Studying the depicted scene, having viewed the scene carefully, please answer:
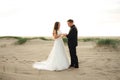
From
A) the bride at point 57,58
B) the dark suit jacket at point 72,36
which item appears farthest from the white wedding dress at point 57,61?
the dark suit jacket at point 72,36

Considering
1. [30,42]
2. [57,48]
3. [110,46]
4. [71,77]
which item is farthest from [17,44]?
[71,77]

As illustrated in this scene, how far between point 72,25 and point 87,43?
664 inches

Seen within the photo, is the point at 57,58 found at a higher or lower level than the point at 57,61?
higher

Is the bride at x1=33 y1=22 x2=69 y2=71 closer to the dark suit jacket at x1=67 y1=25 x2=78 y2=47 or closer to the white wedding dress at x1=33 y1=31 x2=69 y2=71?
the white wedding dress at x1=33 y1=31 x2=69 y2=71

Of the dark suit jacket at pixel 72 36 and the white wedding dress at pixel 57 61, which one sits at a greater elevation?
the dark suit jacket at pixel 72 36

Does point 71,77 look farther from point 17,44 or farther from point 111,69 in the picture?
point 17,44

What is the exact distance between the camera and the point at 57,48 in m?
10.6

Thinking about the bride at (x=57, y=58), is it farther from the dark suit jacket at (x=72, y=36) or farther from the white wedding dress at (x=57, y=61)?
the dark suit jacket at (x=72, y=36)

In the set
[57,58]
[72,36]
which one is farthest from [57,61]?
[72,36]

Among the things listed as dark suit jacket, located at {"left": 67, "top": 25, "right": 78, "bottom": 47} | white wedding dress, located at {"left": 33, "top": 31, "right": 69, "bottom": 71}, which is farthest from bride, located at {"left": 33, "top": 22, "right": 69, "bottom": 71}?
dark suit jacket, located at {"left": 67, "top": 25, "right": 78, "bottom": 47}

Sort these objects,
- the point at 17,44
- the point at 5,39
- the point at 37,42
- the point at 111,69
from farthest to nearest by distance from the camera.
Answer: the point at 5,39
the point at 37,42
the point at 17,44
the point at 111,69

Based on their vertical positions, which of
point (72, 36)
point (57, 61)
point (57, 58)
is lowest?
point (57, 61)

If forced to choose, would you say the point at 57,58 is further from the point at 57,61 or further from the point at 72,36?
the point at 72,36

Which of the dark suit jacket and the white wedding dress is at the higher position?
the dark suit jacket
